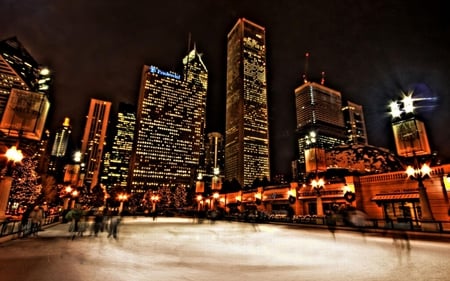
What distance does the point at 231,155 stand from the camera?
193375 mm

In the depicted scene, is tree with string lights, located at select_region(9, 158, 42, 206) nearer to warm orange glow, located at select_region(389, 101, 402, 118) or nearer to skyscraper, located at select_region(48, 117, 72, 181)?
warm orange glow, located at select_region(389, 101, 402, 118)

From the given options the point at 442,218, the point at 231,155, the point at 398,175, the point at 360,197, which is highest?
the point at 231,155

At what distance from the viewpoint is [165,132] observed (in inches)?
6122

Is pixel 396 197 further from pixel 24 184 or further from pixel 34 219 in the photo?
pixel 24 184

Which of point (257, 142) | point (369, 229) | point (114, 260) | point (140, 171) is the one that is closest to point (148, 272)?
point (114, 260)

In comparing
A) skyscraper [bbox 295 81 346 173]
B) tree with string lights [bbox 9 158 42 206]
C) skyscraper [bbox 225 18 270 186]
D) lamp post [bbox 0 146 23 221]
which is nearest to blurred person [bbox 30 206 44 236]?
lamp post [bbox 0 146 23 221]

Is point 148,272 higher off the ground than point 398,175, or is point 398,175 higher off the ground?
point 398,175

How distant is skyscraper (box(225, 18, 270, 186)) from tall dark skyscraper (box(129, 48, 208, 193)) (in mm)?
31224

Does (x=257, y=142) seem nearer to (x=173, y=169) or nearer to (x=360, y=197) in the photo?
(x=173, y=169)

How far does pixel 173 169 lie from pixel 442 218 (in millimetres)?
144119

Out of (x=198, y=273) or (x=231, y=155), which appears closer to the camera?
(x=198, y=273)

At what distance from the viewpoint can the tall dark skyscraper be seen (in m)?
147

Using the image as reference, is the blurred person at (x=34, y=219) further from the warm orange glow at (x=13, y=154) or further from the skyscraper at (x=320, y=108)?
the skyscraper at (x=320, y=108)

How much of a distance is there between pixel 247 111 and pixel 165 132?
64.1 meters
